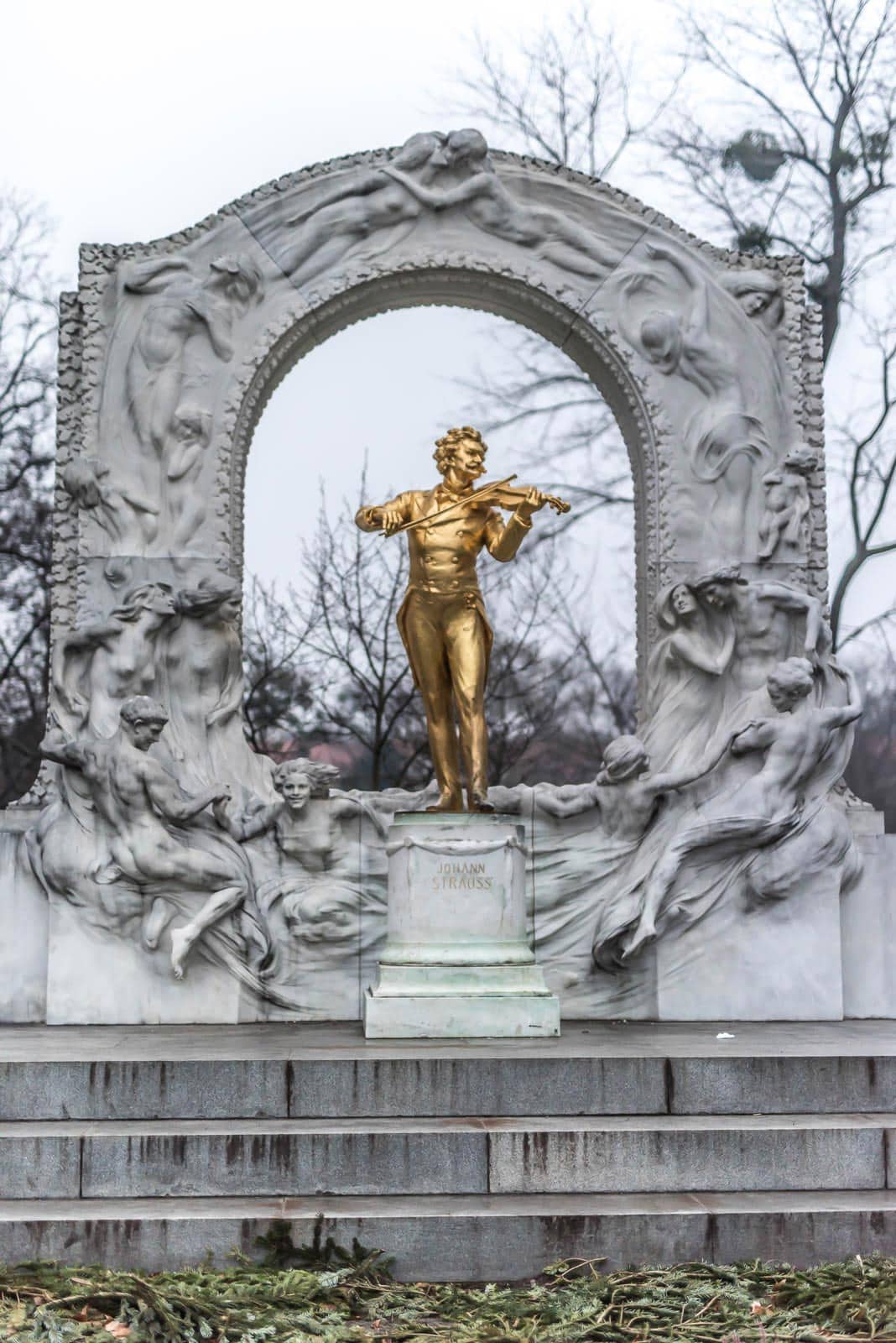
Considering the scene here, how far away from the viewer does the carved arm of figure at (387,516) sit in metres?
8.56

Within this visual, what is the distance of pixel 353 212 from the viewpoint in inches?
387

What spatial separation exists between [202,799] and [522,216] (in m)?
4.19

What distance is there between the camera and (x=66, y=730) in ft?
29.7

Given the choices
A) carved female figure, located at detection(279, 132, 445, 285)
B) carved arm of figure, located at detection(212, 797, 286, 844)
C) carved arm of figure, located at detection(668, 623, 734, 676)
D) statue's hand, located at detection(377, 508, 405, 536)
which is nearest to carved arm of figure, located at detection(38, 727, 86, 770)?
carved arm of figure, located at detection(212, 797, 286, 844)

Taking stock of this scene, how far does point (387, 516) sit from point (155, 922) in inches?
103

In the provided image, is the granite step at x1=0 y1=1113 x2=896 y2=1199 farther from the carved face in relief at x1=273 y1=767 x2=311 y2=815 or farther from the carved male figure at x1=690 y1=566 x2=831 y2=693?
the carved male figure at x1=690 y1=566 x2=831 y2=693

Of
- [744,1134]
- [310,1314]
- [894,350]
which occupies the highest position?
[894,350]

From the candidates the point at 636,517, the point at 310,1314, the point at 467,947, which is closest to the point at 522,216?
the point at 636,517

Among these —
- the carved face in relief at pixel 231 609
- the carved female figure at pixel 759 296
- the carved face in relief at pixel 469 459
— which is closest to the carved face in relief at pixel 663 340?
the carved female figure at pixel 759 296

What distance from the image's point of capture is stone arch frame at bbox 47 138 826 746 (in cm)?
955

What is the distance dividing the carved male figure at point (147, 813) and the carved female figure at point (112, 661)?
284 millimetres

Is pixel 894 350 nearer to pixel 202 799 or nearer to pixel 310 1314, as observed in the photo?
pixel 202 799

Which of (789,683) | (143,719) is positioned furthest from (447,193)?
(143,719)

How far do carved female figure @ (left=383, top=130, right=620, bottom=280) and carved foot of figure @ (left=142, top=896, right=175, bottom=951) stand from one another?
4.61 metres
